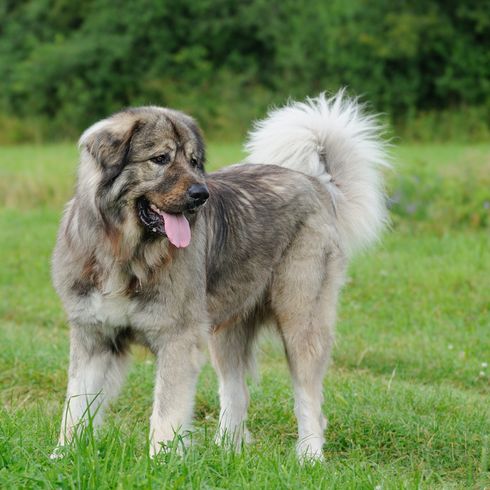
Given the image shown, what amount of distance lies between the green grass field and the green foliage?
1522cm

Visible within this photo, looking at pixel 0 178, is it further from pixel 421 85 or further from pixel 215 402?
pixel 421 85

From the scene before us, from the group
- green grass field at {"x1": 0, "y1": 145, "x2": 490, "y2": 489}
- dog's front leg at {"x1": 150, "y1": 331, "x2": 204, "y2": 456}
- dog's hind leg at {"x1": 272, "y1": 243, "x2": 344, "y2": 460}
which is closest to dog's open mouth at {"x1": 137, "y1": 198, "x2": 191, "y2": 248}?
dog's front leg at {"x1": 150, "y1": 331, "x2": 204, "y2": 456}

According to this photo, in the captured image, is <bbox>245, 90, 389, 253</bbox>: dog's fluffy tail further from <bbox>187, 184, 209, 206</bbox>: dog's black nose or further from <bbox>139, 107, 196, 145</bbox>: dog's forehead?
<bbox>187, 184, 209, 206</bbox>: dog's black nose

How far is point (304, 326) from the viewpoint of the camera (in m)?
5.62

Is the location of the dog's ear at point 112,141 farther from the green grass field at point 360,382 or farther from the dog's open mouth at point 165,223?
the green grass field at point 360,382

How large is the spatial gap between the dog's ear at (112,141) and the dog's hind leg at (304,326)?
4.65 ft

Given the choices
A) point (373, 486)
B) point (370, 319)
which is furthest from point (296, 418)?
point (370, 319)

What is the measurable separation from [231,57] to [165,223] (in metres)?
28.8

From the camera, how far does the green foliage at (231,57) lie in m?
28.0

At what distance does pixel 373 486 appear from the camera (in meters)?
3.95

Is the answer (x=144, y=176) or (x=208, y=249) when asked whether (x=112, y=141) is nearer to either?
(x=144, y=176)

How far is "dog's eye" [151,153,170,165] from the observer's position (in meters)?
4.67

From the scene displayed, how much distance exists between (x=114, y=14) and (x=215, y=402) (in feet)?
94.4

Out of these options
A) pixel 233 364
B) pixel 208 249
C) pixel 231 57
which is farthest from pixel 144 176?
pixel 231 57
